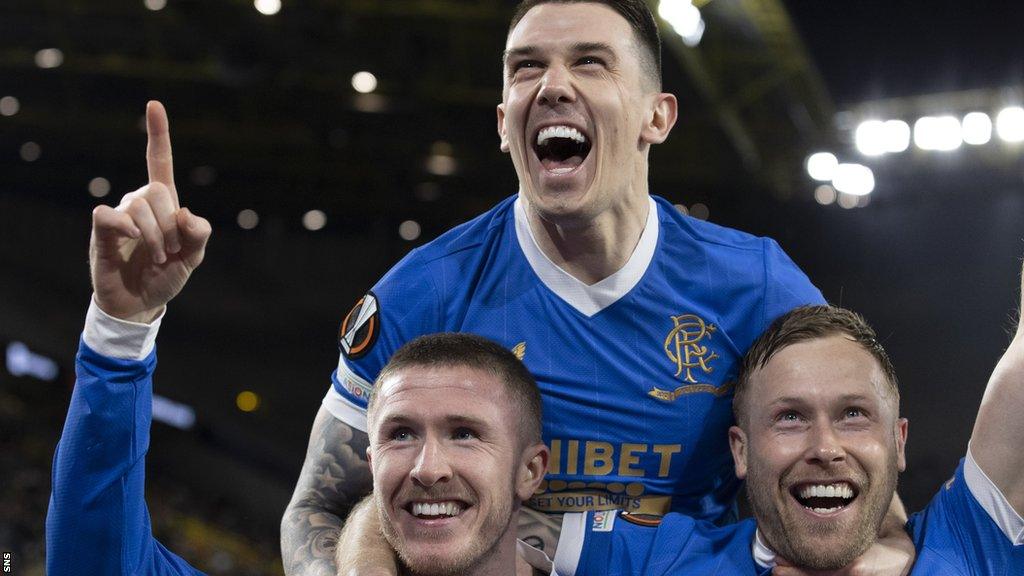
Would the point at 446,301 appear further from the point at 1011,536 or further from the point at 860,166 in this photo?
the point at 860,166

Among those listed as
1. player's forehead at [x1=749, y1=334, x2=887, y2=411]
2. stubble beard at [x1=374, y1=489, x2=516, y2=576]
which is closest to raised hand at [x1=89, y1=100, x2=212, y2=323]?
stubble beard at [x1=374, y1=489, x2=516, y2=576]

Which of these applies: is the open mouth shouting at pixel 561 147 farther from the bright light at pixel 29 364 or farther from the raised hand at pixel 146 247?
the bright light at pixel 29 364

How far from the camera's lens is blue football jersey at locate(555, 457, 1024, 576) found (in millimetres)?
2316

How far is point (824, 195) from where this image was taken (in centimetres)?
1144

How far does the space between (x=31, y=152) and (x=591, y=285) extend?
12.4 meters

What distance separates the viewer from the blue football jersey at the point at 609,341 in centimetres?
262

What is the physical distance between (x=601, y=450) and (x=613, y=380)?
16cm

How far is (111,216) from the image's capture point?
202 centimetres

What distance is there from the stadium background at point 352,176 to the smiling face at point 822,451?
587cm

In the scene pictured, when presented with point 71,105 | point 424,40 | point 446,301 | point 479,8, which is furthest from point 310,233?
point 446,301

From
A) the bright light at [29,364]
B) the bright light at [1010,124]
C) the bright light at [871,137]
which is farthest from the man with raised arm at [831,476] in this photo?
the bright light at [29,364]

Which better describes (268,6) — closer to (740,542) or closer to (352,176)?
(352,176)

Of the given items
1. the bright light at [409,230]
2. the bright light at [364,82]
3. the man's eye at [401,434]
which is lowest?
the man's eye at [401,434]

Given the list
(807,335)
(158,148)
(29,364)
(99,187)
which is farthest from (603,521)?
(29,364)
